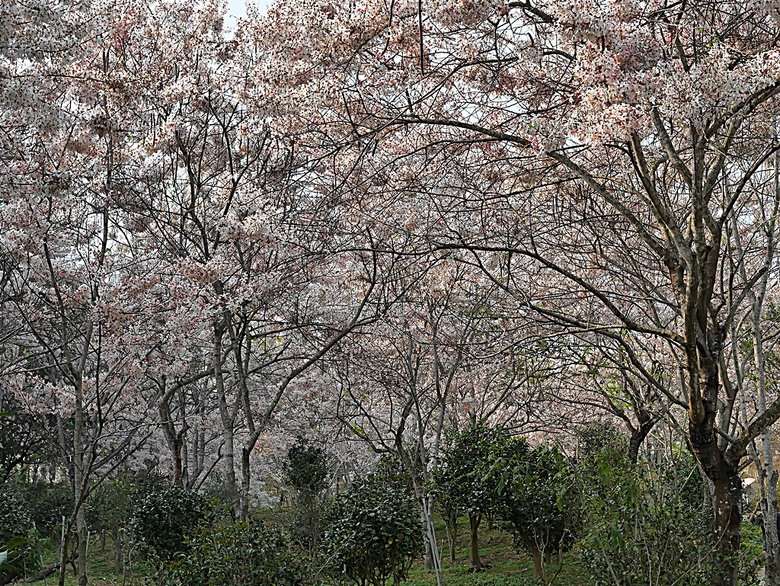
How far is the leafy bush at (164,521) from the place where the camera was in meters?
7.84

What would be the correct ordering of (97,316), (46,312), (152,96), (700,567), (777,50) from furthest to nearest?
(46,312), (152,96), (97,316), (700,567), (777,50)

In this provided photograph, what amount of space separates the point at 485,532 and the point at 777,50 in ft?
37.3

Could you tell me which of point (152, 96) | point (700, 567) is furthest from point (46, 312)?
point (700, 567)

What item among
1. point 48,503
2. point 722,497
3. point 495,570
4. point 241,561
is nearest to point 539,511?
point 495,570

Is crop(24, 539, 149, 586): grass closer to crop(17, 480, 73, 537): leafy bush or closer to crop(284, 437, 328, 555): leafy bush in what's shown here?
crop(17, 480, 73, 537): leafy bush

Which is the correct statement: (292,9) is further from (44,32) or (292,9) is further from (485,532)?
(485,532)

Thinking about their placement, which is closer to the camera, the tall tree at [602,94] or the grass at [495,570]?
the tall tree at [602,94]

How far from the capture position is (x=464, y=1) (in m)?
2.94

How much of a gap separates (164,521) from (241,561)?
4.04m

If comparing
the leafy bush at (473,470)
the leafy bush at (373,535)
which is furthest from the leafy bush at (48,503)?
the leafy bush at (373,535)

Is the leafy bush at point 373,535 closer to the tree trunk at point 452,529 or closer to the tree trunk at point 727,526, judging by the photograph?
the tree trunk at point 727,526

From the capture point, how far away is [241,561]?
4.21 metres

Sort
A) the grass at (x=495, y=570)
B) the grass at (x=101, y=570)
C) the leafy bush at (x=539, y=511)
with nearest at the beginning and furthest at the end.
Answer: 1. the leafy bush at (x=539, y=511)
2. the grass at (x=495, y=570)
3. the grass at (x=101, y=570)

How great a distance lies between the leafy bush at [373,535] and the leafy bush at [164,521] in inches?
102
